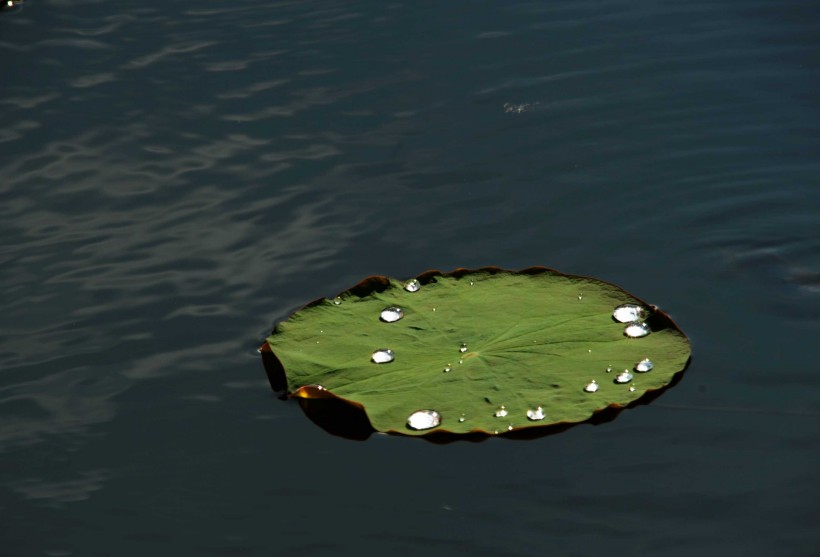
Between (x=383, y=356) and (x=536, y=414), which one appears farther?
(x=383, y=356)

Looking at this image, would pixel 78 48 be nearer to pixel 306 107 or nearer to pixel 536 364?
pixel 306 107

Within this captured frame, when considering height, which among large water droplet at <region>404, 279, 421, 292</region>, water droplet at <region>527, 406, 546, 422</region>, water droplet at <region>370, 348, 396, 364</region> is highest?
large water droplet at <region>404, 279, 421, 292</region>

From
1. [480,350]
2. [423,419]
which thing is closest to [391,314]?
[480,350]

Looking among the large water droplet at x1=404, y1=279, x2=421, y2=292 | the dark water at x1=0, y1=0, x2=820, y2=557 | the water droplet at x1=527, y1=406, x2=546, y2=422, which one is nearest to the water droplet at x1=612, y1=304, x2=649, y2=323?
the dark water at x1=0, y1=0, x2=820, y2=557

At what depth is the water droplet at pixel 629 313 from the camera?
127 inches

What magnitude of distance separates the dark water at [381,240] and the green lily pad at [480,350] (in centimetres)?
10

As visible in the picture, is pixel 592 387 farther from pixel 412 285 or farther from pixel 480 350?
pixel 412 285

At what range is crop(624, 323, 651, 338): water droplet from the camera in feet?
10.4

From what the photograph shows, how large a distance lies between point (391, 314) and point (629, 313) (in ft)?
2.43

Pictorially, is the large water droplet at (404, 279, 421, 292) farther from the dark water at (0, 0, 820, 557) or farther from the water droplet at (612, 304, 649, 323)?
the water droplet at (612, 304, 649, 323)

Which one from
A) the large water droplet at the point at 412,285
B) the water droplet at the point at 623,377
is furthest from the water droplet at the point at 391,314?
the water droplet at the point at 623,377

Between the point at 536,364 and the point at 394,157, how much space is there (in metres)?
1.78

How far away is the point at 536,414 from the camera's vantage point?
2.86 metres

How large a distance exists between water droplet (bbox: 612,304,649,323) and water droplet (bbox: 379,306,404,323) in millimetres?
668
